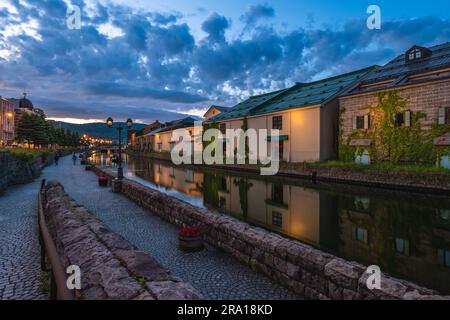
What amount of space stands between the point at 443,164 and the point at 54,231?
81.1 ft

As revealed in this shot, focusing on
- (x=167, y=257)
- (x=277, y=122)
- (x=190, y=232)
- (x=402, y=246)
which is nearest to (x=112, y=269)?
(x=167, y=257)

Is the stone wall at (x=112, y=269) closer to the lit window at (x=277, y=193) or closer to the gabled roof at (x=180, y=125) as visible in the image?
the lit window at (x=277, y=193)

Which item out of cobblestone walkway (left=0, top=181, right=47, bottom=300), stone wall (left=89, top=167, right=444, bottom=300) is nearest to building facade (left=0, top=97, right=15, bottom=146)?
cobblestone walkway (left=0, top=181, right=47, bottom=300)

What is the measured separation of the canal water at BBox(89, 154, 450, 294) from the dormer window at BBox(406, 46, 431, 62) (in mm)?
16237

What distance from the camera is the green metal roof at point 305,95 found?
97.1 feet

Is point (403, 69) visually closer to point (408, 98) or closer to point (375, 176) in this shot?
point (408, 98)

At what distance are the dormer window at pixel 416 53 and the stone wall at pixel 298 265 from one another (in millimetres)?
28284

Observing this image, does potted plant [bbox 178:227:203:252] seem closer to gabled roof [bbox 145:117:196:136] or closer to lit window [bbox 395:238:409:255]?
lit window [bbox 395:238:409:255]

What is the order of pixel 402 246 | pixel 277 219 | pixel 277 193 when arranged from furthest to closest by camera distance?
1. pixel 277 193
2. pixel 277 219
3. pixel 402 246

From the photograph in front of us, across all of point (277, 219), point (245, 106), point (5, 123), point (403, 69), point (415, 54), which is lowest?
point (277, 219)

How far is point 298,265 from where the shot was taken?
496 cm

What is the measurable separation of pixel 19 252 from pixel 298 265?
675 centimetres

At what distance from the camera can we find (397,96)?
2319 cm

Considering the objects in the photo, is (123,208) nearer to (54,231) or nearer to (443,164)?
(54,231)
